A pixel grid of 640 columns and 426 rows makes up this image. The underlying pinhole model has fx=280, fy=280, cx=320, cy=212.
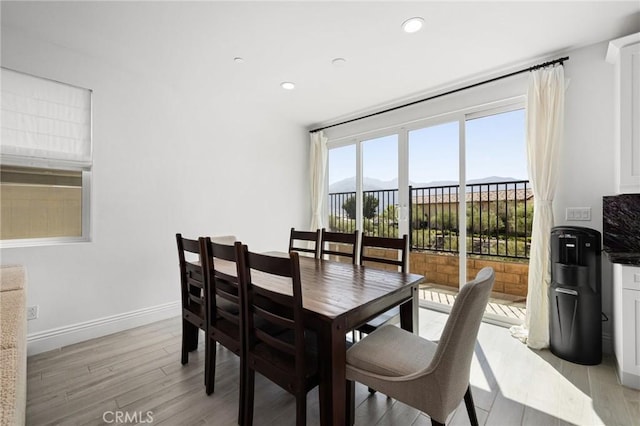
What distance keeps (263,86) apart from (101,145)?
174cm

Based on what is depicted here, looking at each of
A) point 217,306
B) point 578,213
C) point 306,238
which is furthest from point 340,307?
point 578,213

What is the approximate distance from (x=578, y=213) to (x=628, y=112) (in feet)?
2.75

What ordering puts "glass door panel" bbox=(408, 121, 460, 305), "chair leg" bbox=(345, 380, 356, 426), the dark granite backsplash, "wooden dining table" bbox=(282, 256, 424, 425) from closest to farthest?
"wooden dining table" bbox=(282, 256, 424, 425)
"chair leg" bbox=(345, 380, 356, 426)
the dark granite backsplash
"glass door panel" bbox=(408, 121, 460, 305)

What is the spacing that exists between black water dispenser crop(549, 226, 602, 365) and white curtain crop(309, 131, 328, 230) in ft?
10.0

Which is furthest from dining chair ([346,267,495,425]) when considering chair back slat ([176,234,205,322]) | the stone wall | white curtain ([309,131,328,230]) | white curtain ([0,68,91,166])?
white curtain ([309,131,328,230])

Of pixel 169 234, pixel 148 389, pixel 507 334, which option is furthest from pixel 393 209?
pixel 148 389

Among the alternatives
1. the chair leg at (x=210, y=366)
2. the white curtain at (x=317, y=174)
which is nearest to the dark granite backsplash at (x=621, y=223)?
the chair leg at (x=210, y=366)

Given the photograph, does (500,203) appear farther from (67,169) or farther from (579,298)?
(67,169)

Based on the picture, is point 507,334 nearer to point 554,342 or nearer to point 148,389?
point 554,342

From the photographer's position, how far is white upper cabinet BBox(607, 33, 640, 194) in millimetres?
2027

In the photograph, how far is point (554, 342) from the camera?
7.51 ft

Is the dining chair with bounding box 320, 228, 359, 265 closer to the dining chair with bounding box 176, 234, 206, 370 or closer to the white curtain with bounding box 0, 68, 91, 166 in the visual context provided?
the dining chair with bounding box 176, 234, 206, 370

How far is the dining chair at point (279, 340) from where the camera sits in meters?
1.25

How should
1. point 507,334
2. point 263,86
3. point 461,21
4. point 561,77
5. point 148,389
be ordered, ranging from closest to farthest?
Result: 1. point 148,389
2. point 461,21
3. point 561,77
4. point 507,334
5. point 263,86
